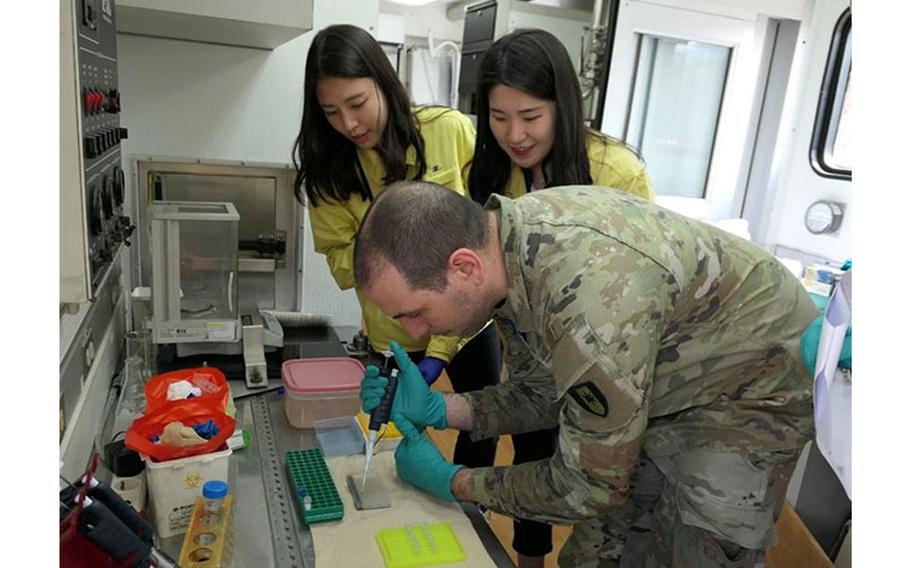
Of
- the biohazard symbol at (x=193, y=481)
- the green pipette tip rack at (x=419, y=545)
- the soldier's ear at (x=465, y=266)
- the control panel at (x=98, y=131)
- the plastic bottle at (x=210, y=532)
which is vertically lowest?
the green pipette tip rack at (x=419, y=545)

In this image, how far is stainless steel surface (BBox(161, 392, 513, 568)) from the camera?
3.22 feet

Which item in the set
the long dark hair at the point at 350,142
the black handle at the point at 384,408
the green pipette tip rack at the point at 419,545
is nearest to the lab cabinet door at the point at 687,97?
the long dark hair at the point at 350,142

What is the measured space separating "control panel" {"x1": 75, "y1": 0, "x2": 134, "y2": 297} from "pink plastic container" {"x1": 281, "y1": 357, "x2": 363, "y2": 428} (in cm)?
45

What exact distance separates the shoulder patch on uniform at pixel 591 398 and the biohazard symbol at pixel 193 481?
0.61 m

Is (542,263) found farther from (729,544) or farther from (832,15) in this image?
(832,15)

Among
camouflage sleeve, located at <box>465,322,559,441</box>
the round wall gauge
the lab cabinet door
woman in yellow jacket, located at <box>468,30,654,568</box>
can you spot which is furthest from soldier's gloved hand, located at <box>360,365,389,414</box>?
the round wall gauge

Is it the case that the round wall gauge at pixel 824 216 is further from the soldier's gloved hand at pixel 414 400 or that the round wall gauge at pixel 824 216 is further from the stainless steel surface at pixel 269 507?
the stainless steel surface at pixel 269 507

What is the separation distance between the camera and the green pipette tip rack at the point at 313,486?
1.04 meters

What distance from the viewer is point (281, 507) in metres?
1.09

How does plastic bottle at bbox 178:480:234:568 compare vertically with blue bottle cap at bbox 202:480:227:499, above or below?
below

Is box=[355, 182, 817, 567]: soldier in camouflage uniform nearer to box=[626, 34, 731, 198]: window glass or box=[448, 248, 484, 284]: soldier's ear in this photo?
box=[448, 248, 484, 284]: soldier's ear

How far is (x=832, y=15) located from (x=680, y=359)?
234cm

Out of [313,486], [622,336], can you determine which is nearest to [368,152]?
[313,486]

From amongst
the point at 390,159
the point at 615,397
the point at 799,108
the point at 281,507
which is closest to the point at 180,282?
the point at 390,159
